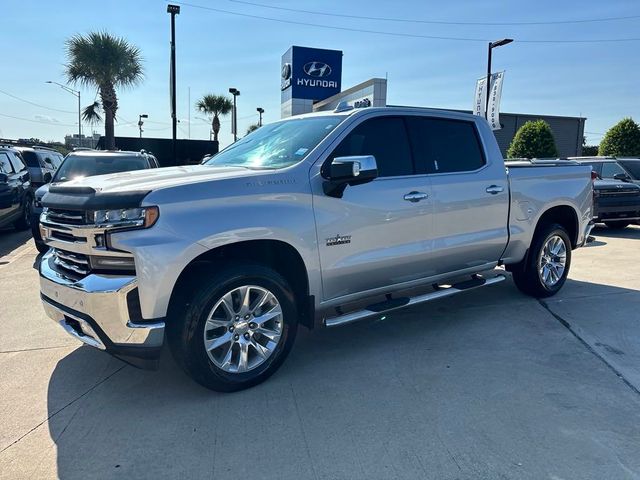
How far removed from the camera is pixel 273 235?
11.6ft

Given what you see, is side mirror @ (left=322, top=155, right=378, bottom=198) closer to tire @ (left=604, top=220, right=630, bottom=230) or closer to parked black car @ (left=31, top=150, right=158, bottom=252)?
parked black car @ (left=31, top=150, right=158, bottom=252)

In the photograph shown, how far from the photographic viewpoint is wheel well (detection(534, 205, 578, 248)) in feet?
18.9

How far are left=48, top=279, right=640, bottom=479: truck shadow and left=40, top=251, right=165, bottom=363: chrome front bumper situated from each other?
19.1 inches

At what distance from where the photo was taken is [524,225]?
17.7 ft

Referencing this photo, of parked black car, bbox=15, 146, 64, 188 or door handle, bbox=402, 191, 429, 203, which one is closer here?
door handle, bbox=402, 191, 429, 203

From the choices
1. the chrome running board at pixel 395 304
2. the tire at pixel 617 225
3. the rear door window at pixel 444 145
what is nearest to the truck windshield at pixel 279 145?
the rear door window at pixel 444 145

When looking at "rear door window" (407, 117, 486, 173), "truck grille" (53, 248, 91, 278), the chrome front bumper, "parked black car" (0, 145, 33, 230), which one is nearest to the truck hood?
"truck grille" (53, 248, 91, 278)

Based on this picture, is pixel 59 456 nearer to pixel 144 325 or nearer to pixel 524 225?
pixel 144 325

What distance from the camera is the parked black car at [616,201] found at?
36.4ft

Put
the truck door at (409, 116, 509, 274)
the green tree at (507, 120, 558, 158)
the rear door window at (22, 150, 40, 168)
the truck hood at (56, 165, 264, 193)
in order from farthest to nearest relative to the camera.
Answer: the green tree at (507, 120, 558, 158) → the rear door window at (22, 150, 40, 168) → the truck door at (409, 116, 509, 274) → the truck hood at (56, 165, 264, 193)

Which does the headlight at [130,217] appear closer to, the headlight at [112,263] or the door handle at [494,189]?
the headlight at [112,263]

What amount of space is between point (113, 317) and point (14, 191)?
8974 mm

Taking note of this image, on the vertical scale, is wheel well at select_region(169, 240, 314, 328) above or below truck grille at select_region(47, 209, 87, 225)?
below

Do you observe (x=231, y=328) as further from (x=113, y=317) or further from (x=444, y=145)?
(x=444, y=145)
